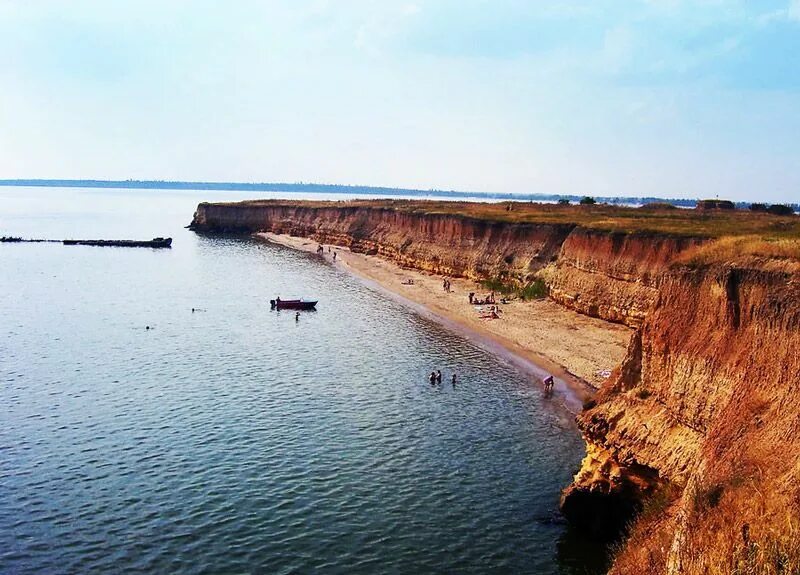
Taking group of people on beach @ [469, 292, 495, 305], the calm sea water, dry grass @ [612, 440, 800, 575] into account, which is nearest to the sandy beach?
group of people on beach @ [469, 292, 495, 305]

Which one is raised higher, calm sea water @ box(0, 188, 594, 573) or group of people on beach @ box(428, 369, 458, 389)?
group of people on beach @ box(428, 369, 458, 389)

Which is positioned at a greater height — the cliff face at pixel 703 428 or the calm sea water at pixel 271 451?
the cliff face at pixel 703 428

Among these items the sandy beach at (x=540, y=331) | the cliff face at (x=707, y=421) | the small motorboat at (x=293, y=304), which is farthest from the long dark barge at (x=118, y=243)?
the cliff face at (x=707, y=421)

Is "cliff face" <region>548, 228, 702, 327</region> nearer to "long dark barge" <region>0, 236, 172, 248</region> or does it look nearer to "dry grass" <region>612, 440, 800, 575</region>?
"dry grass" <region>612, 440, 800, 575</region>

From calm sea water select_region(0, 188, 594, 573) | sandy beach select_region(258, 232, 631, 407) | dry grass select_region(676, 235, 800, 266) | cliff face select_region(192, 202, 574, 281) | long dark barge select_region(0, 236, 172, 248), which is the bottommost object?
long dark barge select_region(0, 236, 172, 248)

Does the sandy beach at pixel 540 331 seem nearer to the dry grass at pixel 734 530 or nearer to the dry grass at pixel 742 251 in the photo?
the dry grass at pixel 742 251

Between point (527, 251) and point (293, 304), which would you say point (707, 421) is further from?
point (527, 251)
